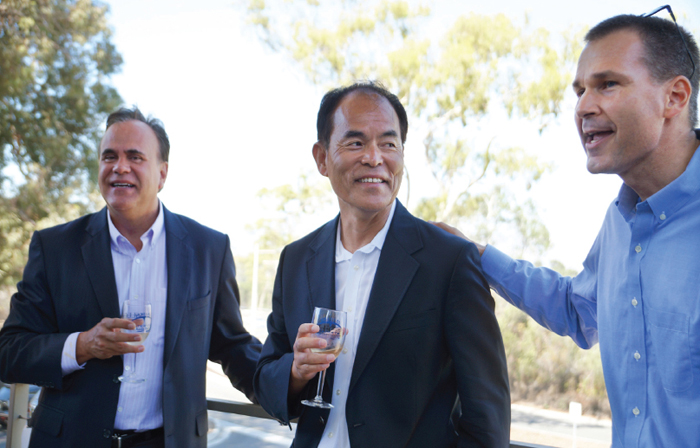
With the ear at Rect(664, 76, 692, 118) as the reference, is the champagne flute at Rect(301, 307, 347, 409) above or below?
below

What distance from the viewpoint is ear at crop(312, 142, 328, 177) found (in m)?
1.95

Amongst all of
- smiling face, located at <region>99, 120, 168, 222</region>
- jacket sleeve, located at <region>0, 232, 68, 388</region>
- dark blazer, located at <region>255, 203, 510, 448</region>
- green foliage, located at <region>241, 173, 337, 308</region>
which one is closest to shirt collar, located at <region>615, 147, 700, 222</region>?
dark blazer, located at <region>255, 203, 510, 448</region>

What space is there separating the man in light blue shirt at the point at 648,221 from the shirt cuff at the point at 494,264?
14.1 inches

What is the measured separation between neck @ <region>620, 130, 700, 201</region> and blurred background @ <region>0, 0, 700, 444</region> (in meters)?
11.8

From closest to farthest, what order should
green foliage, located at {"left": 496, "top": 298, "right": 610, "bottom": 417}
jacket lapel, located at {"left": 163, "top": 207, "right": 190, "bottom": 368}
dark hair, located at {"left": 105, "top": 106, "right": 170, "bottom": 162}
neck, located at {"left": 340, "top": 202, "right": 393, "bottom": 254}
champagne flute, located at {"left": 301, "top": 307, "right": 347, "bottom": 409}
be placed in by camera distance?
1. champagne flute, located at {"left": 301, "top": 307, "right": 347, "bottom": 409}
2. neck, located at {"left": 340, "top": 202, "right": 393, "bottom": 254}
3. jacket lapel, located at {"left": 163, "top": 207, "right": 190, "bottom": 368}
4. dark hair, located at {"left": 105, "top": 106, "right": 170, "bottom": 162}
5. green foliage, located at {"left": 496, "top": 298, "right": 610, "bottom": 417}

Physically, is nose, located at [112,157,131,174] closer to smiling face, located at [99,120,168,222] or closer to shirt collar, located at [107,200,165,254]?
smiling face, located at [99,120,168,222]

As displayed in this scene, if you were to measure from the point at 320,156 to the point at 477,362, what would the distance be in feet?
2.93

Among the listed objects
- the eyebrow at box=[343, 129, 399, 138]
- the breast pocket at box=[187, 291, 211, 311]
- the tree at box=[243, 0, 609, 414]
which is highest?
the tree at box=[243, 0, 609, 414]

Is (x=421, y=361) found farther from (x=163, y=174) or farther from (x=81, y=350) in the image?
(x=163, y=174)

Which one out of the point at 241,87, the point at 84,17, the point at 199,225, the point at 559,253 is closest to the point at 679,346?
the point at 199,225

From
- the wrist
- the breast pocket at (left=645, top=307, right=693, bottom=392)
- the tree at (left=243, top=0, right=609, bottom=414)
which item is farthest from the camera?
the tree at (left=243, top=0, right=609, bottom=414)

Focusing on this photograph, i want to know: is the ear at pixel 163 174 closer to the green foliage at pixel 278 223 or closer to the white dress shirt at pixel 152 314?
the white dress shirt at pixel 152 314

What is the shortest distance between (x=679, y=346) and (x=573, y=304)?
0.46 meters

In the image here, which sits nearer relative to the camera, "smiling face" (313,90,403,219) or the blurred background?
"smiling face" (313,90,403,219)
